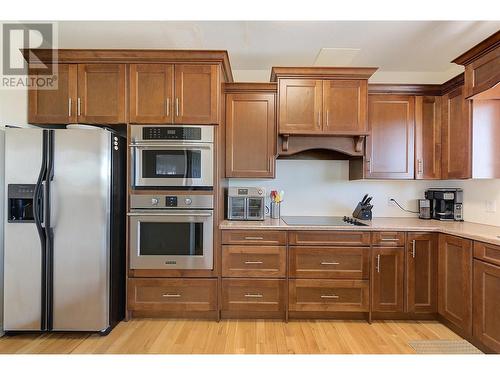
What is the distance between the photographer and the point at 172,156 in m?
2.41

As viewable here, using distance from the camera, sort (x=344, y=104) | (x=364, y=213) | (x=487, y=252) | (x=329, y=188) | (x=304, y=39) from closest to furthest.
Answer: (x=487, y=252)
(x=304, y=39)
(x=344, y=104)
(x=364, y=213)
(x=329, y=188)

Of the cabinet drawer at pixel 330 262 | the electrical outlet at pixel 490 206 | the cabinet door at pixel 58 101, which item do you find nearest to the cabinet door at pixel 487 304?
the cabinet drawer at pixel 330 262

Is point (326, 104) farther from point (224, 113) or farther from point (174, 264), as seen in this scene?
point (174, 264)

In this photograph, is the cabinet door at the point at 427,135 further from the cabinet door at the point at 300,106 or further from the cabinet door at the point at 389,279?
the cabinet door at the point at 300,106

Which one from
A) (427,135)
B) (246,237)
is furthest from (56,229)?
(427,135)

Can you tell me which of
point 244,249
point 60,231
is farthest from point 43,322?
point 244,249

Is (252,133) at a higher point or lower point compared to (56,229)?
higher

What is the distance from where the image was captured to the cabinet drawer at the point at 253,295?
244 cm

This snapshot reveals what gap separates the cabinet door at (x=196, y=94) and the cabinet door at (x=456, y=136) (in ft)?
6.99

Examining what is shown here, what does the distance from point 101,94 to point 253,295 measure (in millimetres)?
2144

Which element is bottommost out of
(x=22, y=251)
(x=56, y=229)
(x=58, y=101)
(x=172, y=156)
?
(x=22, y=251)

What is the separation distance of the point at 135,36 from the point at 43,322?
2470 millimetres

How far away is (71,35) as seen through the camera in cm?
252

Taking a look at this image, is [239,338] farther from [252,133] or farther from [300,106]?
[300,106]
